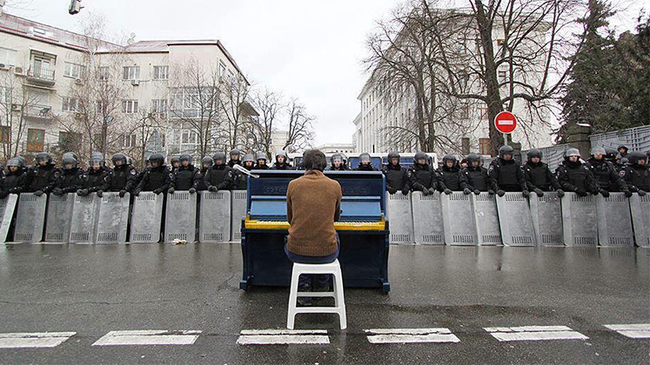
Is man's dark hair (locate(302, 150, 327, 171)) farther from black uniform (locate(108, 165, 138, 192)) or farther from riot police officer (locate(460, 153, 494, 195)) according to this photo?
black uniform (locate(108, 165, 138, 192))

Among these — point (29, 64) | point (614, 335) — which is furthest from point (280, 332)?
point (29, 64)

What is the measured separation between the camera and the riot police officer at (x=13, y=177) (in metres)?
9.79

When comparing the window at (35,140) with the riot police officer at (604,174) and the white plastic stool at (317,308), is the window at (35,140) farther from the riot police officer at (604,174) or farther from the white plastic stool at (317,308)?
the riot police officer at (604,174)

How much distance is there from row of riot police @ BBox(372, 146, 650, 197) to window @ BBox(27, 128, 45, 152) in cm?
3272

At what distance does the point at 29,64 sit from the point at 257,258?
4379cm

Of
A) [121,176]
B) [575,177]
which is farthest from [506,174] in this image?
[121,176]

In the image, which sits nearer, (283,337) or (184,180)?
(283,337)

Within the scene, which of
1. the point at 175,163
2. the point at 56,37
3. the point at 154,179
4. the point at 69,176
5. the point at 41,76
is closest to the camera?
the point at 154,179

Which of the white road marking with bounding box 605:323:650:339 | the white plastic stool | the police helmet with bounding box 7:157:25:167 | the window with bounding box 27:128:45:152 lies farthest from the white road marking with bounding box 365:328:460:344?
the window with bounding box 27:128:45:152

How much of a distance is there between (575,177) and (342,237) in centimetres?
738

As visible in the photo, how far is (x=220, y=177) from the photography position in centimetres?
995

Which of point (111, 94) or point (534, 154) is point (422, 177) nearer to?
point (534, 154)

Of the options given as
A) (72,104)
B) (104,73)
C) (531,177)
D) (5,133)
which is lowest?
(531,177)

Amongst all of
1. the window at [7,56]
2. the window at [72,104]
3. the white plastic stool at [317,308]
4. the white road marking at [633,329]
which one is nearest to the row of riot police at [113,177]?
the white plastic stool at [317,308]
